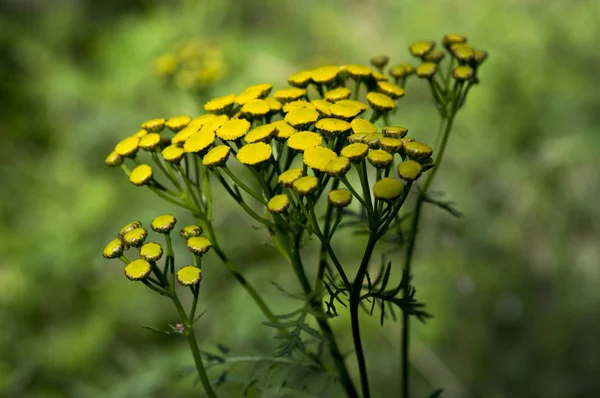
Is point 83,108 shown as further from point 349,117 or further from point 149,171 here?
point 349,117

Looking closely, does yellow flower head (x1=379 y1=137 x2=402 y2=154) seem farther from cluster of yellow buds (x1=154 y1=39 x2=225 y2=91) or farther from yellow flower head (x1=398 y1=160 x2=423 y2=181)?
cluster of yellow buds (x1=154 y1=39 x2=225 y2=91)

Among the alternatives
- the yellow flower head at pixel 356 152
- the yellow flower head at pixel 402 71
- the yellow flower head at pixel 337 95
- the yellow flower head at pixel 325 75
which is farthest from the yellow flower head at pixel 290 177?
the yellow flower head at pixel 402 71

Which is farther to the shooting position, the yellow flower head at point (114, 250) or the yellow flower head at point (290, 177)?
the yellow flower head at point (114, 250)

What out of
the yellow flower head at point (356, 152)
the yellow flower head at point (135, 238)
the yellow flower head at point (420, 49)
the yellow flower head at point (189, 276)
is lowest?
the yellow flower head at point (189, 276)

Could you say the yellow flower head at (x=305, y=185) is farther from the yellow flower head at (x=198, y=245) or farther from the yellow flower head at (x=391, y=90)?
the yellow flower head at (x=391, y=90)

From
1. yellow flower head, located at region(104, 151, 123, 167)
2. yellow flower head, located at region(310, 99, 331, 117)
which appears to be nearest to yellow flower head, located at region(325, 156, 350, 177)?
yellow flower head, located at region(310, 99, 331, 117)

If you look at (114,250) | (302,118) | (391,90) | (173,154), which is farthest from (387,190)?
(114,250)

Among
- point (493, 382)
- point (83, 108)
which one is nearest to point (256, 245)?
point (493, 382)
